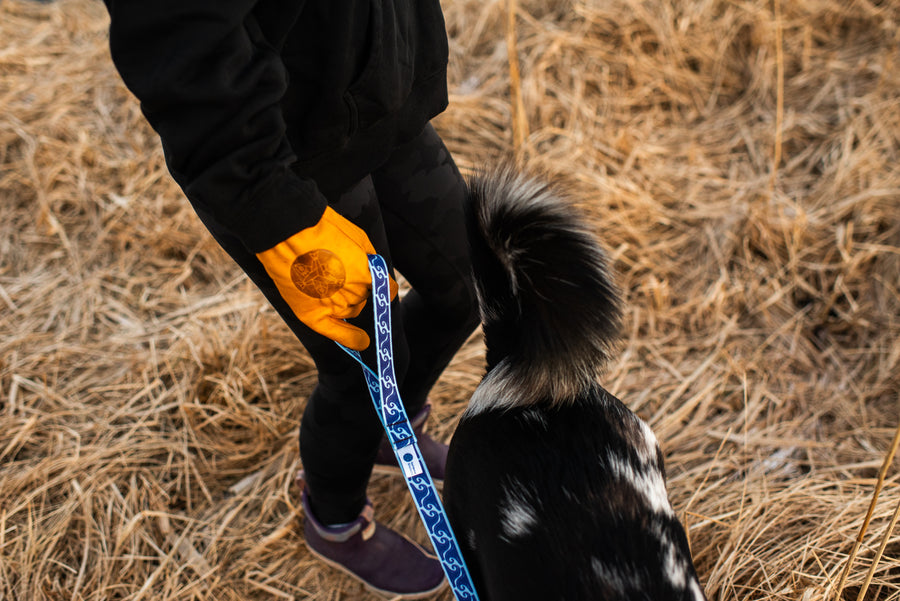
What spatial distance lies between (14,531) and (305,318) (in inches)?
55.3

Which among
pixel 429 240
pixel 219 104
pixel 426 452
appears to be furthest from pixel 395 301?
pixel 426 452

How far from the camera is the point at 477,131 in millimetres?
3105

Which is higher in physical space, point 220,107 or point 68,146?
point 220,107

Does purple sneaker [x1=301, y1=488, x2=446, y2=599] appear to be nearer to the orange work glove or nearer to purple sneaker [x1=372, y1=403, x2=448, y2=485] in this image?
purple sneaker [x1=372, y1=403, x2=448, y2=485]

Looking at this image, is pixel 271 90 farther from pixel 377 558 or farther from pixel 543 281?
pixel 377 558

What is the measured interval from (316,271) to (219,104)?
289mm

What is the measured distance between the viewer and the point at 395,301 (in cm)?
125

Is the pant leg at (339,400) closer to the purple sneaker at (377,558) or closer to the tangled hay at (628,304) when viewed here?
the purple sneaker at (377,558)

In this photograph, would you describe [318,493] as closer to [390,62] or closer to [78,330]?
[390,62]

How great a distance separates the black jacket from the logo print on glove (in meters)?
0.06

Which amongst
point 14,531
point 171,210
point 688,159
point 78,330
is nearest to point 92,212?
point 171,210

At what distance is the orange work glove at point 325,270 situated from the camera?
1001 mm

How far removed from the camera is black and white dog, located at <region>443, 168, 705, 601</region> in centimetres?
99

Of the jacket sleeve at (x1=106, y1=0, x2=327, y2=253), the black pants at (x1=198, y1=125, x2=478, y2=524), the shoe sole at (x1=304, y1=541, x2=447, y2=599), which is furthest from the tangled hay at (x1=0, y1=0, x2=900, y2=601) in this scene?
the jacket sleeve at (x1=106, y1=0, x2=327, y2=253)
